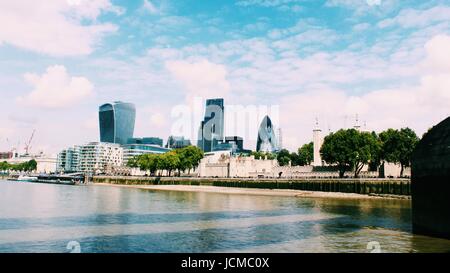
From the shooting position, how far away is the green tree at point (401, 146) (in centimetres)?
10419

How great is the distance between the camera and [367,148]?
362 ft

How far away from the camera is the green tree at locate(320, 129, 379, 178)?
11031 cm

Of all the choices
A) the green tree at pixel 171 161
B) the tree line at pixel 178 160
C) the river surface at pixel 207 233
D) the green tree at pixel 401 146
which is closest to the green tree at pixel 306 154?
the tree line at pixel 178 160

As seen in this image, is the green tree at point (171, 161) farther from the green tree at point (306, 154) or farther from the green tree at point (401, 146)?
the green tree at point (401, 146)

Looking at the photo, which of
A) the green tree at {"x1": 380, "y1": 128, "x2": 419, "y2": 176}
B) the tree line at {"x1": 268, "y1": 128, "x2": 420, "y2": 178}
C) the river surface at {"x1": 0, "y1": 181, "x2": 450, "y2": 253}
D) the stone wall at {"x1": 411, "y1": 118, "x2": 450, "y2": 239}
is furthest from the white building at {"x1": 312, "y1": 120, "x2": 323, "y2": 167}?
the stone wall at {"x1": 411, "y1": 118, "x2": 450, "y2": 239}

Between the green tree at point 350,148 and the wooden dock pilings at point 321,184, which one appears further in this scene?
the green tree at point 350,148

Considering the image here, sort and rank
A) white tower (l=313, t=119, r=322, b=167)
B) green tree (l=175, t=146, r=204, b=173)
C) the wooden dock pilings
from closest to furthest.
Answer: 1. the wooden dock pilings
2. white tower (l=313, t=119, r=322, b=167)
3. green tree (l=175, t=146, r=204, b=173)

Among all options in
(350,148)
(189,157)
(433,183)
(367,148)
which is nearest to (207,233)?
(433,183)

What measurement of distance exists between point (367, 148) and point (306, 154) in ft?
200

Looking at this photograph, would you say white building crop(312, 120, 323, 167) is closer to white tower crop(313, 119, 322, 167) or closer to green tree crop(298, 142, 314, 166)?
white tower crop(313, 119, 322, 167)

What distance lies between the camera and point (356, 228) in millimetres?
39094

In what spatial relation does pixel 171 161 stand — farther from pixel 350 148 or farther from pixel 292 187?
pixel 350 148
